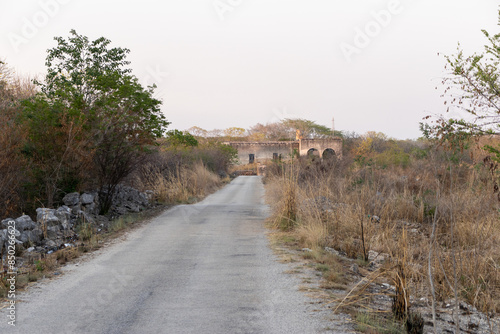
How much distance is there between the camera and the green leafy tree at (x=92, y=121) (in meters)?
11.8

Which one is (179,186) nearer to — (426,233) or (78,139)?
(78,139)

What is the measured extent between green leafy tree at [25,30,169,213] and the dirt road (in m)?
4.39

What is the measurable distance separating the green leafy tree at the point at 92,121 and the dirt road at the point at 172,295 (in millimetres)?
4395

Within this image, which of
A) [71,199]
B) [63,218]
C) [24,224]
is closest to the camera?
[24,224]

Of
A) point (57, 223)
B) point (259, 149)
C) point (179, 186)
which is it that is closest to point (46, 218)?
point (57, 223)

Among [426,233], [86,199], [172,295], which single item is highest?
[86,199]

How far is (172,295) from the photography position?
5406 millimetres

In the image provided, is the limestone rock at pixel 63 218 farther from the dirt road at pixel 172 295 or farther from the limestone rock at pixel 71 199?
the dirt road at pixel 172 295

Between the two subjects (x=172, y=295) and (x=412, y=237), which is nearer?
(x=172, y=295)

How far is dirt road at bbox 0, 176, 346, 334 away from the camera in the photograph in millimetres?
4375

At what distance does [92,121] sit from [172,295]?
29.9 feet

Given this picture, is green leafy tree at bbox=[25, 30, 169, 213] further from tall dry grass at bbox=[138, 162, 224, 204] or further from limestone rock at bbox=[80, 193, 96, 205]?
tall dry grass at bbox=[138, 162, 224, 204]

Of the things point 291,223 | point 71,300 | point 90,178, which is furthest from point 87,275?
point 90,178

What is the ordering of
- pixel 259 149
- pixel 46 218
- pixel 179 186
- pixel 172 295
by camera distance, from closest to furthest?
1. pixel 172 295
2. pixel 46 218
3. pixel 179 186
4. pixel 259 149
